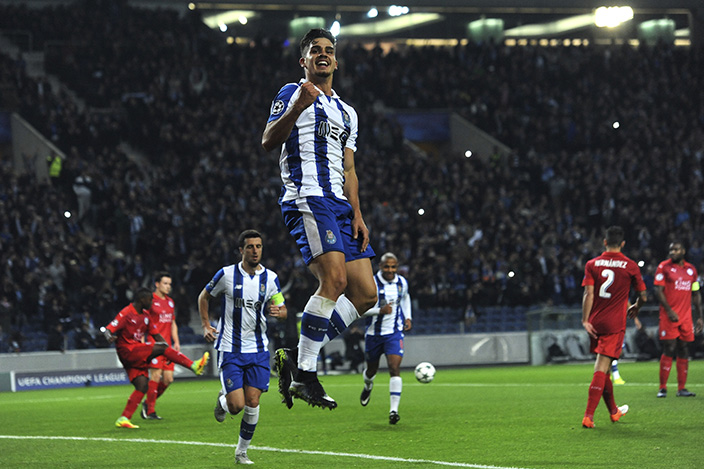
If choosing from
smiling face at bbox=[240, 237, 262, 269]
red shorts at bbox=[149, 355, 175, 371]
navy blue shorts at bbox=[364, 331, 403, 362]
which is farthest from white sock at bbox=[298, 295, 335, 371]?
red shorts at bbox=[149, 355, 175, 371]

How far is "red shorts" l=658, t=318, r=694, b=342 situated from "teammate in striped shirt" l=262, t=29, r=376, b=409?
9.22m

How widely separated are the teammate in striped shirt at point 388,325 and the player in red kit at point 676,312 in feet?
12.9

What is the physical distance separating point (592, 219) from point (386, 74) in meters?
10.1

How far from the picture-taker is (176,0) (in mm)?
37969

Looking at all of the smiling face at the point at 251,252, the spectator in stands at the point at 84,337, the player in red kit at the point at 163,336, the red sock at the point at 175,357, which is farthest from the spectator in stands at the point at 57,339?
the smiling face at the point at 251,252

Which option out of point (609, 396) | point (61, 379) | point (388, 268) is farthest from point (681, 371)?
point (61, 379)

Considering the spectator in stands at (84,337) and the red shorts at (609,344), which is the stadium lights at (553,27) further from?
the red shorts at (609,344)

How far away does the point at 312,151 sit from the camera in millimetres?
6281

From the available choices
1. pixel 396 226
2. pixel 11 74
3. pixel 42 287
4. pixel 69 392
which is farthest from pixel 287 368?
pixel 11 74

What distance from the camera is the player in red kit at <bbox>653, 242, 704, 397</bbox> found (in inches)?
558

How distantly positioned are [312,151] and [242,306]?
13.1ft

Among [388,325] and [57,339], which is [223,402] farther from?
[57,339]

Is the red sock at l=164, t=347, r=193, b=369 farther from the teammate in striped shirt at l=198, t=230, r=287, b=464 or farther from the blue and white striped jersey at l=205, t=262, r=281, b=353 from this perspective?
the blue and white striped jersey at l=205, t=262, r=281, b=353

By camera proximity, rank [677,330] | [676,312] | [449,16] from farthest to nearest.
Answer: [449,16] → [676,312] → [677,330]
